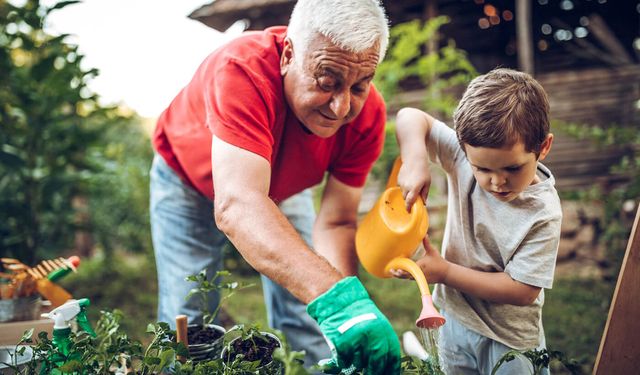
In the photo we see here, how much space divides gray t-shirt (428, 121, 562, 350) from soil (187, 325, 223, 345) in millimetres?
703

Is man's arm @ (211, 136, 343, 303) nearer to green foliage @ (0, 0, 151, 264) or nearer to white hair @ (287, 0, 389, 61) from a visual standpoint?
white hair @ (287, 0, 389, 61)

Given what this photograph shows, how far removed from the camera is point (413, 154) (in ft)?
4.57

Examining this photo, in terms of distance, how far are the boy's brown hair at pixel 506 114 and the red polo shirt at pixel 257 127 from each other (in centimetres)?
53

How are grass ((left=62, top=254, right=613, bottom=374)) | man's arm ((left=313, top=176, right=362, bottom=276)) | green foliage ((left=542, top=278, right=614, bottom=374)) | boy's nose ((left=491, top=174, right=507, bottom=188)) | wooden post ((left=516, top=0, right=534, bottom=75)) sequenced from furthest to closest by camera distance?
wooden post ((left=516, top=0, right=534, bottom=75)) < grass ((left=62, top=254, right=613, bottom=374)) < green foliage ((left=542, top=278, right=614, bottom=374)) < man's arm ((left=313, top=176, right=362, bottom=276)) < boy's nose ((left=491, top=174, right=507, bottom=188))

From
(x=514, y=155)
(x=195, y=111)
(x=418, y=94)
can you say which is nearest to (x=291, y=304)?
(x=195, y=111)

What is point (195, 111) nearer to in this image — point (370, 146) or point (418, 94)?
point (370, 146)

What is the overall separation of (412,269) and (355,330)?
30 cm

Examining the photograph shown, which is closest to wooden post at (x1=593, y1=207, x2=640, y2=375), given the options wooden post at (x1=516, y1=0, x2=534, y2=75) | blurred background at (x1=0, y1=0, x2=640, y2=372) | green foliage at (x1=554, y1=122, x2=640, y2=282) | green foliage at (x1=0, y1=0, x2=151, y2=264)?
blurred background at (x1=0, y1=0, x2=640, y2=372)

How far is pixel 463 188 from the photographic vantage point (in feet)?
4.61

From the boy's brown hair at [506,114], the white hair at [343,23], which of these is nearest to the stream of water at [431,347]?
the boy's brown hair at [506,114]

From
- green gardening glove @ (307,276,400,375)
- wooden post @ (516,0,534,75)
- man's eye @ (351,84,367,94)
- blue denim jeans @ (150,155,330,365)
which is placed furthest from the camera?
wooden post @ (516,0,534,75)

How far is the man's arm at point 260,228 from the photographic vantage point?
1043 millimetres

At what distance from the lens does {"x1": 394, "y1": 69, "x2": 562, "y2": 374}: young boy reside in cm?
120

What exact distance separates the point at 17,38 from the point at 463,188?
2660 mm
